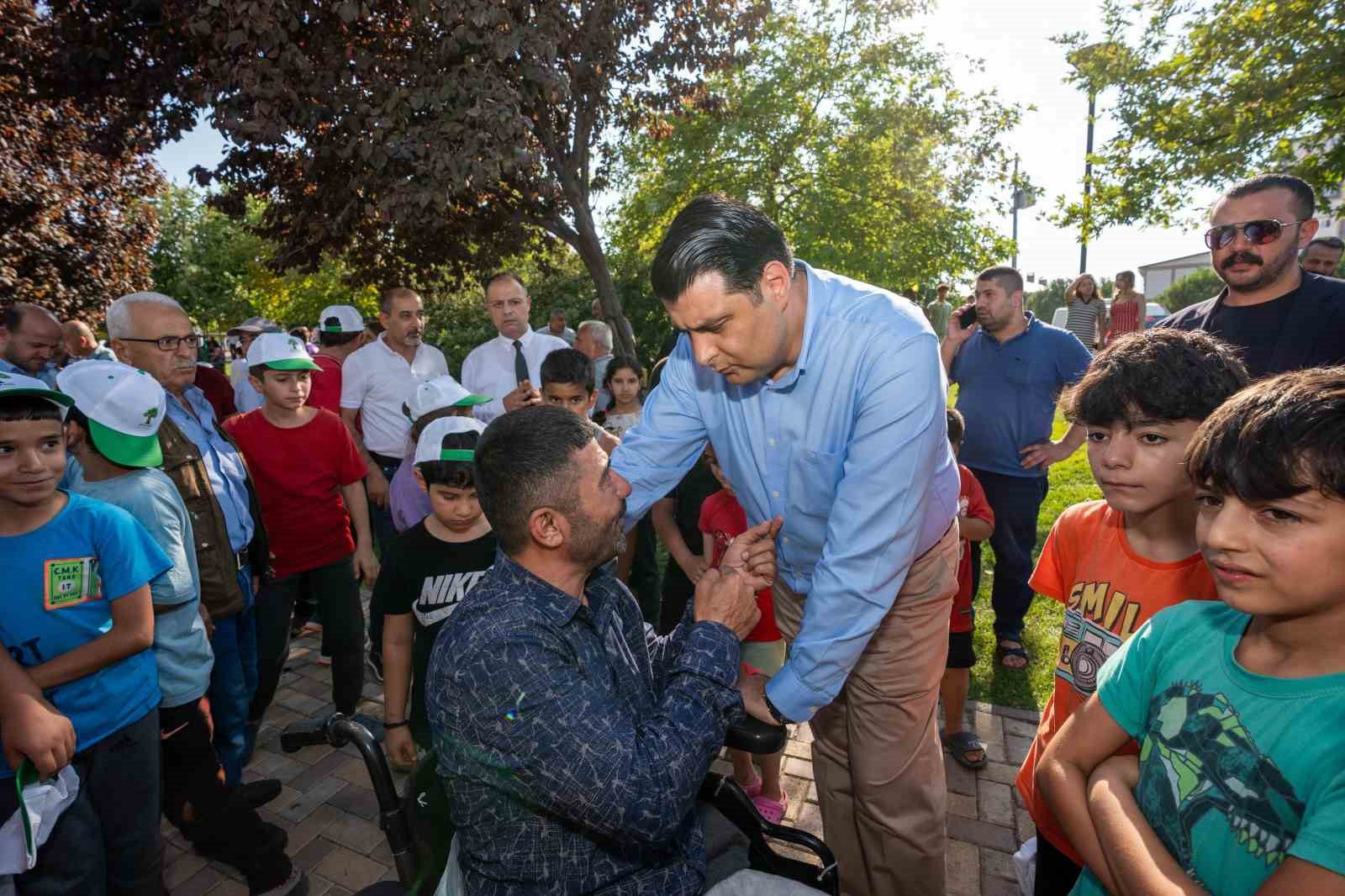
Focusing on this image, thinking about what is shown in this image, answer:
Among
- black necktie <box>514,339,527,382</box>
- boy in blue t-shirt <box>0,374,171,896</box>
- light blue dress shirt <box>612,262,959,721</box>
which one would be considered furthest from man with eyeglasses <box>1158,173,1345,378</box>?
boy in blue t-shirt <box>0,374,171,896</box>

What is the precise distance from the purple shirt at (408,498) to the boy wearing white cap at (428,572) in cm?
122

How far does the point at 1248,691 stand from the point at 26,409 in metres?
3.24

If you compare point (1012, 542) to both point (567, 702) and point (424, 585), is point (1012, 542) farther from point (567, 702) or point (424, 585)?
point (567, 702)

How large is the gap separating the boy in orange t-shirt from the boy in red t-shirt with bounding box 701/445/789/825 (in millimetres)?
1421

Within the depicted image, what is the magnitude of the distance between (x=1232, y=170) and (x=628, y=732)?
1070 centimetres

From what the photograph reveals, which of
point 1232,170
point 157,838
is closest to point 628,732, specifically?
point 157,838

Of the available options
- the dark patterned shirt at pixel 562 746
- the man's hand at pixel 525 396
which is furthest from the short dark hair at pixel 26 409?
the man's hand at pixel 525 396

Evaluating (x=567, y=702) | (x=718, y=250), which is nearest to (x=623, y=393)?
(x=718, y=250)

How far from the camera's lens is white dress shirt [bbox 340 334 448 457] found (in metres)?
5.47

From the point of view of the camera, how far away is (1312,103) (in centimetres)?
747

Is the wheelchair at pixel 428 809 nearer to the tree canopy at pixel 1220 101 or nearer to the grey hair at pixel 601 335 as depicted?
the grey hair at pixel 601 335

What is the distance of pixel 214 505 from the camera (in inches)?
125

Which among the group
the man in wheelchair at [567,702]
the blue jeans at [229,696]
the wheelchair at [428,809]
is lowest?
the blue jeans at [229,696]

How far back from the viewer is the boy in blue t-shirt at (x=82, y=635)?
213 cm
